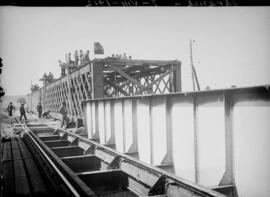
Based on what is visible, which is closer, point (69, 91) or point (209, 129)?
point (209, 129)

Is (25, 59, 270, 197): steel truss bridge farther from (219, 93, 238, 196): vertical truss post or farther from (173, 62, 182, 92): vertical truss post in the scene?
(173, 62, 182, 92): vertical truss post

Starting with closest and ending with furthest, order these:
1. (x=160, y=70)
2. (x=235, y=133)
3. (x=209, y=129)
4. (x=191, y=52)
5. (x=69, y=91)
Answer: (x=235, y=133) < (x=209, y=129) < (x=160, y=70) < (x=69, y=91) < (x=191, y=52)

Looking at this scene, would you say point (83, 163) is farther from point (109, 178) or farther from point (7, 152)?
point (7, 152)

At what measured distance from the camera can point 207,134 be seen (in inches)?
209

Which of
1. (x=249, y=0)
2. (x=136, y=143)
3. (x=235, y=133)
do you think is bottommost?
(x=136, y=143)

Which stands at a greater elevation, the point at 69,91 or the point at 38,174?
the point at 69,91

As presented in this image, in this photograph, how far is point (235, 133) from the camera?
4699 mm

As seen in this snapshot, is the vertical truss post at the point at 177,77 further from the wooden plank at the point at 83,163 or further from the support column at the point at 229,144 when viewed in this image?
the support column at the point at 229,144

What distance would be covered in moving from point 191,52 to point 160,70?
34.6 feet

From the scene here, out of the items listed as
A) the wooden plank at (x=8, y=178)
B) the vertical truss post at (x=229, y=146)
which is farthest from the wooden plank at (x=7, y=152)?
the vertical truss post at (x=229, y=146)

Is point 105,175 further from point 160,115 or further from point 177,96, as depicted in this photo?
point 177,96

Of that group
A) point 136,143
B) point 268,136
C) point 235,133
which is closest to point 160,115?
point 136,143

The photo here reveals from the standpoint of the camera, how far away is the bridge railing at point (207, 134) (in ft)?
14.1

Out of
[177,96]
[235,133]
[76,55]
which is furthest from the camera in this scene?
[76,55]
